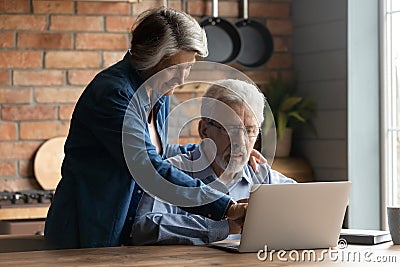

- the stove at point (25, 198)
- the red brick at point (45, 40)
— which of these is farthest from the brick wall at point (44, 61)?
the stove at point (25, 198)

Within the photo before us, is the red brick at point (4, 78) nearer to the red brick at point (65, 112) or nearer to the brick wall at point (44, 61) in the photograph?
the brick wall at point (44, 61)

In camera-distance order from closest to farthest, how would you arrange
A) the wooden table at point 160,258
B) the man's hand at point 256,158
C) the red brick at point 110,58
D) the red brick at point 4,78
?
the wooden table at point 160,258
the man's hand at point 256,158
the red brick at point 4,78
the red brick at point 110,58

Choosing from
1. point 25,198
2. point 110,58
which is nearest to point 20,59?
point 110,58

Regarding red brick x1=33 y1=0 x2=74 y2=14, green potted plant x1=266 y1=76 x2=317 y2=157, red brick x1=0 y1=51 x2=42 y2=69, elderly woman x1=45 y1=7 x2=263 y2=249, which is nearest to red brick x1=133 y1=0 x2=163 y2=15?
red brick x1=33 y1=0 x2=74 y2=14

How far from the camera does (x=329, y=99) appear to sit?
4.53 m

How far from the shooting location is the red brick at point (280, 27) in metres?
4.77


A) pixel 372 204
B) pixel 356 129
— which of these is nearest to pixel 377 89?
pixel 356 129

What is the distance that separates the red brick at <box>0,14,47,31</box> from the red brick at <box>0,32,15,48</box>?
0.03 meters

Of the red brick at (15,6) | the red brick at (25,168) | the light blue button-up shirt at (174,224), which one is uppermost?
the red brick at (15,6)

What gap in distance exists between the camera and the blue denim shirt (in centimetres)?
250

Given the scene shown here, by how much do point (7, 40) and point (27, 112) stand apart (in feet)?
1.24

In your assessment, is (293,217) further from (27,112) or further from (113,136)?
(27,112)

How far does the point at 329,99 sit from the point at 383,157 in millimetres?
430

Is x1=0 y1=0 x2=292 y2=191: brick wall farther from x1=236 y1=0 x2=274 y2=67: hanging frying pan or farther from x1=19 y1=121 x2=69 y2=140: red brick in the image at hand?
x1=236 y1=0 x2=274 y2=67: hanging frying pan
